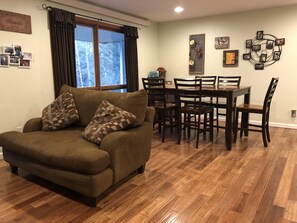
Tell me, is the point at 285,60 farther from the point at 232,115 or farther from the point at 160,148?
the point at 160,148

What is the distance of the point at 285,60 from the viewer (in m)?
4.64

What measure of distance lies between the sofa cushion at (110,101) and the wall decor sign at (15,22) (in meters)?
1.04

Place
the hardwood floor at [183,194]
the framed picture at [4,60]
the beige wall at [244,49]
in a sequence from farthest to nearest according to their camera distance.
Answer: the beige wall at [244,49] → the framed picture at [4,60] → the hardwood floor at [183,194]

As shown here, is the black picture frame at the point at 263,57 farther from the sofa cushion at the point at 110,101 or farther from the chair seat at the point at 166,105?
the sofa cushion at the point at 110,101

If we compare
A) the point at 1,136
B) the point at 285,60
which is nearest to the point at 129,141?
the point at 1,136

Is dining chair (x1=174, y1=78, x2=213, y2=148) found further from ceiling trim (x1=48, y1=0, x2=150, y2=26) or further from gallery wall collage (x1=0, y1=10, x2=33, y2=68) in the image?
gallery wall collage (x1=0, y1=10, x2=33, y2=68)

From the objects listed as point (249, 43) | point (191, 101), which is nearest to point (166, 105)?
point (191, 101)

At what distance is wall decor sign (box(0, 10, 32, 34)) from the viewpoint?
3.14 meters

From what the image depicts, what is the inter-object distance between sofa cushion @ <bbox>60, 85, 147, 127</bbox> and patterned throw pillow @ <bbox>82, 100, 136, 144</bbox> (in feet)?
0.34

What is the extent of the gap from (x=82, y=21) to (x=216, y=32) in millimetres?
2817

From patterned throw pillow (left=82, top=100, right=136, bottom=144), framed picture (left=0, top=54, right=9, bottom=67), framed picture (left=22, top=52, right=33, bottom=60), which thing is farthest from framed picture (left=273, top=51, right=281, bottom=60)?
framed picture (left=0, top=54, right=9, bottom=67)

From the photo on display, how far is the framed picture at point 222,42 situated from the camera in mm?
→ 5168

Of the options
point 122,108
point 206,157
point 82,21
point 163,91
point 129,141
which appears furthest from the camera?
point 82,21

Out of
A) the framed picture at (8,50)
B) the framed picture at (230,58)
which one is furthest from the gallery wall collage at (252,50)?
the framed picture at (8,50)
